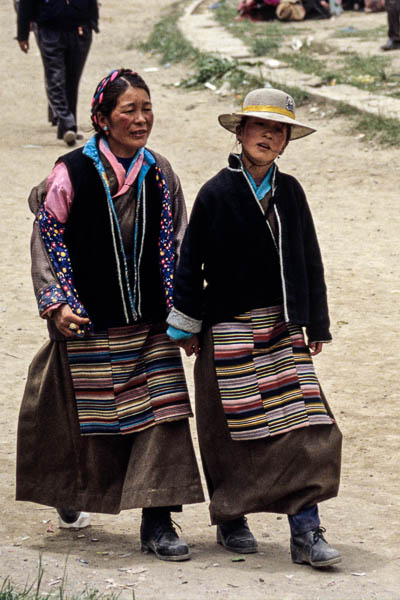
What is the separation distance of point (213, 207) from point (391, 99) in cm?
793

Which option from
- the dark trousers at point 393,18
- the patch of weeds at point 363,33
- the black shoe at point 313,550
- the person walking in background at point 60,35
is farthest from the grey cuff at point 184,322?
the patch of weeds at point 363,33

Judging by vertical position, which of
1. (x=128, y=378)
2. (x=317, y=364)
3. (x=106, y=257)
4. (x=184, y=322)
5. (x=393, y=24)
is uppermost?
(x=106, y=257)

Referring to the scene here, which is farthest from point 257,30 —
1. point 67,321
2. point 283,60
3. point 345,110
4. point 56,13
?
point 67,321

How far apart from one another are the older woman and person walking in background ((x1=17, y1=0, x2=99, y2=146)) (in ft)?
21.3

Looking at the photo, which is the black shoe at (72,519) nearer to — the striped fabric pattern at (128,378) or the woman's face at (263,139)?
the striped fabric pattern at (128,378)

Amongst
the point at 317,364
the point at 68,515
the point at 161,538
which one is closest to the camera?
the point at 161,538

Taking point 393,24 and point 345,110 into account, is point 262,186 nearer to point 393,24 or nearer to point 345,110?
point 345,110

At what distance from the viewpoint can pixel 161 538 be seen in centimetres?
389

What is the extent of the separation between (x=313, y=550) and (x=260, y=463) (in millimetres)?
339

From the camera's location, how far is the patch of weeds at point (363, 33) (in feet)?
50.6

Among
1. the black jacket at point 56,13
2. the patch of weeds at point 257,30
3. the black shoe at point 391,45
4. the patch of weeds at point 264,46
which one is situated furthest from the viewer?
the patch of weeds at point 257,30

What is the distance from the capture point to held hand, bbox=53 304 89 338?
12.4ft

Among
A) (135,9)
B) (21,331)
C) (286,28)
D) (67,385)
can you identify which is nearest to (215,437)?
(67,385)

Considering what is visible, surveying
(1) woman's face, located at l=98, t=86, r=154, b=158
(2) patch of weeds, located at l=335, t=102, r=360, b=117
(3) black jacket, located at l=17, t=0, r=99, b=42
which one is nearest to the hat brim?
(1) woman's face, located at l=98, t=86, r=154, b=158
